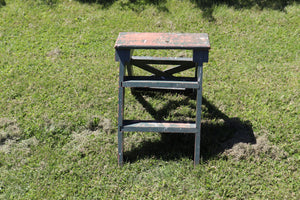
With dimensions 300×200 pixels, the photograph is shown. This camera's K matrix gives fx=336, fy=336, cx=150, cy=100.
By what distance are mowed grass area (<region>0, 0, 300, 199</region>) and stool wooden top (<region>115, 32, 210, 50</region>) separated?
4.03ft

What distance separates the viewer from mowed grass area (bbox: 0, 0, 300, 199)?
376 cm

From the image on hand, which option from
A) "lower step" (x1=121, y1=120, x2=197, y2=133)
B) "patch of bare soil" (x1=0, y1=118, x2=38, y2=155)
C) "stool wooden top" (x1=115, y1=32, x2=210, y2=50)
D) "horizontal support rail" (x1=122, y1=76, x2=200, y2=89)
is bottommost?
"patch of bare soil" (x1=0, y1=118, x2=38, y2=155)

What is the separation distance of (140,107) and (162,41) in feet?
4.49

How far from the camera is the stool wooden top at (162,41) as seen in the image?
11.7 feet

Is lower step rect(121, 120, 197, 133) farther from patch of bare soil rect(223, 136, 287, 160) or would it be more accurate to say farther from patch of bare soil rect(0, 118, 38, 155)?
patch of bare soil rect(0, 118, 38, 155)

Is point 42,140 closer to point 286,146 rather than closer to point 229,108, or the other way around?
point 229,108

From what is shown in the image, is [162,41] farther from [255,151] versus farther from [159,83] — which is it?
[255,151]

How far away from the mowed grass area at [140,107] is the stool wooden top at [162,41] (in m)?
1.23

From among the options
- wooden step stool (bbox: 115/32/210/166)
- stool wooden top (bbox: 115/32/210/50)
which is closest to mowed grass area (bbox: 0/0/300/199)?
wooden step stool (bbox: 115/32/210/166)

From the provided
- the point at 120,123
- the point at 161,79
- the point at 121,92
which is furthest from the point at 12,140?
the point at 161,79

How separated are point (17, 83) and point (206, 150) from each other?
10.4 feet

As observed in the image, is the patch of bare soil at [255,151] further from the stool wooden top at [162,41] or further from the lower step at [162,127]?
the stool wooden top at [162,41]

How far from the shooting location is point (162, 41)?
371cm

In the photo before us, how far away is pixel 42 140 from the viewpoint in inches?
171
